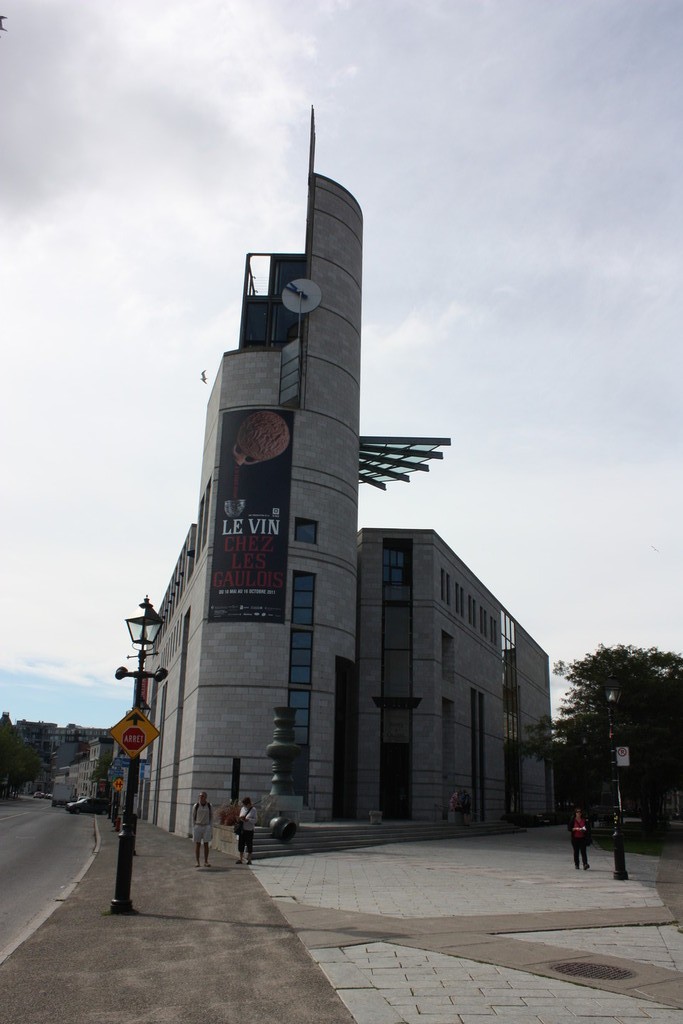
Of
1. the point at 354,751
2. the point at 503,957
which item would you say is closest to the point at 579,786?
the point at 354,751

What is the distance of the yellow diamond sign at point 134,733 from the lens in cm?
1420

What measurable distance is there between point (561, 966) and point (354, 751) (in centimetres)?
3507

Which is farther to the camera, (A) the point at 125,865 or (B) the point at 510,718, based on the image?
(B) the point at 510,718

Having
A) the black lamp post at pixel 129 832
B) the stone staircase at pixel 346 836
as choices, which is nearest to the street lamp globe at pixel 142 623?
the black lamp post at pixel 129 832

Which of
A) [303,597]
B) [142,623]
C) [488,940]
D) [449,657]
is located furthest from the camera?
[449,657]

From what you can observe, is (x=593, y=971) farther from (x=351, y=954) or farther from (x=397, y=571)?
(x=397, y=571)

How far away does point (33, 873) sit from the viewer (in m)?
20.5

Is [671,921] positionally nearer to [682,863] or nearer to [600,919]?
[600,919]

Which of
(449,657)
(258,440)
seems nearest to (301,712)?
(258,440)

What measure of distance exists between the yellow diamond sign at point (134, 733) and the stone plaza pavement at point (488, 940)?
357 cm

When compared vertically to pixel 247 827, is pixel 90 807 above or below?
below

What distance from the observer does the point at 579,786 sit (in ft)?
157

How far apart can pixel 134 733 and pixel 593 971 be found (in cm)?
812

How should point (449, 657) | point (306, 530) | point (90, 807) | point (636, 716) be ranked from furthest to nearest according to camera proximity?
point (90, 807) → point (449, 657) → point (636, 716) → point (306, 530)
